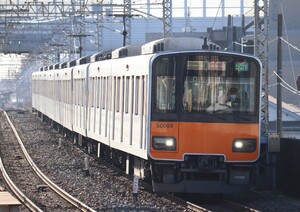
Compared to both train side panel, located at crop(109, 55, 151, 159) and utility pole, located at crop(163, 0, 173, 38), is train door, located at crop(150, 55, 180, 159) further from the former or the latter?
utility pole, located at crop(163, 0, 173, 38)

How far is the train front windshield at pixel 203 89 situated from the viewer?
44.9 feet

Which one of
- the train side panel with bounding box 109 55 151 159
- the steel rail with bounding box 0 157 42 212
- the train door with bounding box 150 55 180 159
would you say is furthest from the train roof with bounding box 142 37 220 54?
the steel rail with bounding box 0 157 42 212

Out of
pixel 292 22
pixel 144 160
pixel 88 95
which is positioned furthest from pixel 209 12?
pixel 144 160

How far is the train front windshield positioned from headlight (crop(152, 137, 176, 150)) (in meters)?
0.33

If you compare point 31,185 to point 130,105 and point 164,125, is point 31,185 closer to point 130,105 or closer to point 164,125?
point 130,105

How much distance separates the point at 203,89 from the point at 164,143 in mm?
1090

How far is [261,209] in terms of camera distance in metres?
13.3

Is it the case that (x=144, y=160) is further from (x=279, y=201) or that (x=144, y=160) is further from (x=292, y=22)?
(x=292, y=22)

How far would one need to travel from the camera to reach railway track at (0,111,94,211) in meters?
14.1

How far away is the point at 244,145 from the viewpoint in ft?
45.2

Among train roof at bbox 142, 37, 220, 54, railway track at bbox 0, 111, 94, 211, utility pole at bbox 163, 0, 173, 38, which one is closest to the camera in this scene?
railway track at bbox 0, 111, 94, 211

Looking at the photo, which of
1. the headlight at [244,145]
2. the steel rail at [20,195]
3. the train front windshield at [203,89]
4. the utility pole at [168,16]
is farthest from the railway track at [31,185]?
the utility pole at [168,16]

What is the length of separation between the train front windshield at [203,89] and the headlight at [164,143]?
326 millimetres

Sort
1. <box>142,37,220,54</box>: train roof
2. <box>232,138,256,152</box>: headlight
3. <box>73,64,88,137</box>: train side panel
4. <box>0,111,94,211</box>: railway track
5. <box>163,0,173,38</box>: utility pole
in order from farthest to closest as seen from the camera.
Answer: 1. <box>163,0,173,38</box>: utility pole
2. <box>73,64,88,137</box>: train side panel
3. <box>142,37,220,54</box>: train roof
4. <box>0,111,94,211</box>: railway track
5. <box>232,138,256,152</box>: headlight
